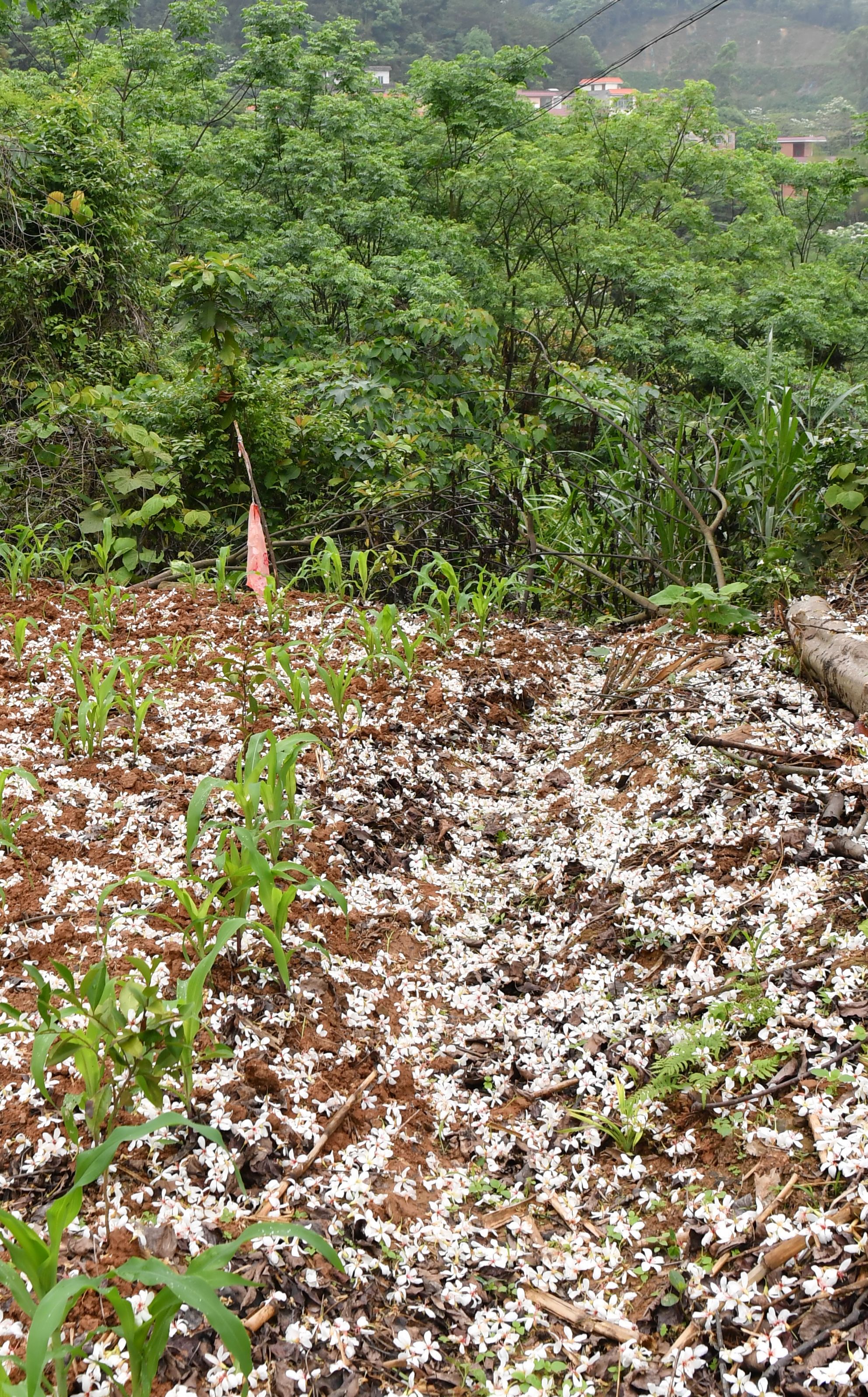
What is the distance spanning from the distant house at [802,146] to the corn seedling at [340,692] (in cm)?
2092

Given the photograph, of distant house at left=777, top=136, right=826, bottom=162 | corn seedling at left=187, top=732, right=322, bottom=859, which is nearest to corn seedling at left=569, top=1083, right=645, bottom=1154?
corn seedling at left=187, top=732, right=322, bottom=859

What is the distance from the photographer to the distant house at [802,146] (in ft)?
63.8

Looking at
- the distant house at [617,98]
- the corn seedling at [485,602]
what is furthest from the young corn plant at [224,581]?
the distant house at [617,98]

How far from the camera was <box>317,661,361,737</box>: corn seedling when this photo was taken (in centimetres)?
280

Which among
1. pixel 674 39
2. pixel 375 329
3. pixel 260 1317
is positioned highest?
pixel 674 39

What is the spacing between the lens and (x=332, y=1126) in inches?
62.1

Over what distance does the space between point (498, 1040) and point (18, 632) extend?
2.20 meters

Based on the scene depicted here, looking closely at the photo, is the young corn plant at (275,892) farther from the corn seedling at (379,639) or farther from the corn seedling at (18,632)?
the corn seedling at (18,632)

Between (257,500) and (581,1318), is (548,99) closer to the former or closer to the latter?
(257,500)

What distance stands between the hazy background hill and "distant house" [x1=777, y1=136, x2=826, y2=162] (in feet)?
2.36

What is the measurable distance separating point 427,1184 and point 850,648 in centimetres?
197

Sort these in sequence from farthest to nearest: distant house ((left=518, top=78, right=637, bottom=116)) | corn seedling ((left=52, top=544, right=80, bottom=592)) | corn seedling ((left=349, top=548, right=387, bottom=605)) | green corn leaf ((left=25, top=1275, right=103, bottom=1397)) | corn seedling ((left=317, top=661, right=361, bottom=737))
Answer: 1. distant house ((left=518, top=78, right=637, bottom=116))
2. corn seedling ((left=52, top=544, right=80, bottom=592))
3. corn seedling ((left=349, top=548, right=387, bottom=605))
4. corn seedling ((left=317, top=661, right=361, bottom=737))
5. green corn leaf ((left=25, top=1275, right=103, bottom=1397))

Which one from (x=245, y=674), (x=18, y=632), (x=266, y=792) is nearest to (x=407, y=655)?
(x=245, y=674)

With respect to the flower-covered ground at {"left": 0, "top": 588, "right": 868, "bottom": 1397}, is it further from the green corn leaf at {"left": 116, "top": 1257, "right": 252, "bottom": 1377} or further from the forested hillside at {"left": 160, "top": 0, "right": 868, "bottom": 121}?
the forested hillside at {"left": 160, "top": 0, "right": 868, "bottom": 121}
